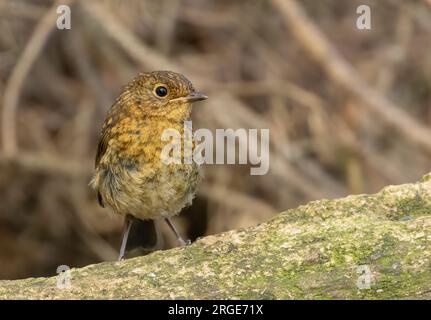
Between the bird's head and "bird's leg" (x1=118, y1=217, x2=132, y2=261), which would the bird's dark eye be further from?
"bird's leg" (x1=118, y1=217, x2=132, y2=261)

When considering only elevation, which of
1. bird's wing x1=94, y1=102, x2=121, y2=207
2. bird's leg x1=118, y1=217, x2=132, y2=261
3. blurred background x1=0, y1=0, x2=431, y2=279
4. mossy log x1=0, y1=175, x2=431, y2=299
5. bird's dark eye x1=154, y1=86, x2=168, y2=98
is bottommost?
mossy log x1=0, y1=175, x2=431, y2=299

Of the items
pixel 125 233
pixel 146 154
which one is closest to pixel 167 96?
pixel 146 154

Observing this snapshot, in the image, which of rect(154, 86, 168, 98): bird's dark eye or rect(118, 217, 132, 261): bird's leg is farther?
rect(118, 217, 132, 261): bird's leg

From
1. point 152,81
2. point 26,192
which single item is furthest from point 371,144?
point 152,81

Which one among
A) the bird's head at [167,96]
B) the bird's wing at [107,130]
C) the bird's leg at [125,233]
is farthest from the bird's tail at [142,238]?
the bird's head at [167,96]

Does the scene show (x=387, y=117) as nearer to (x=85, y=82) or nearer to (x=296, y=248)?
(x=85, y=82)

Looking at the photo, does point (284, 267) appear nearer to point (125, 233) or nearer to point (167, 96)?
point (167, 96)

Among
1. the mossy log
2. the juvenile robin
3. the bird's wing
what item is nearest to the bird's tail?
the juvenile robin
